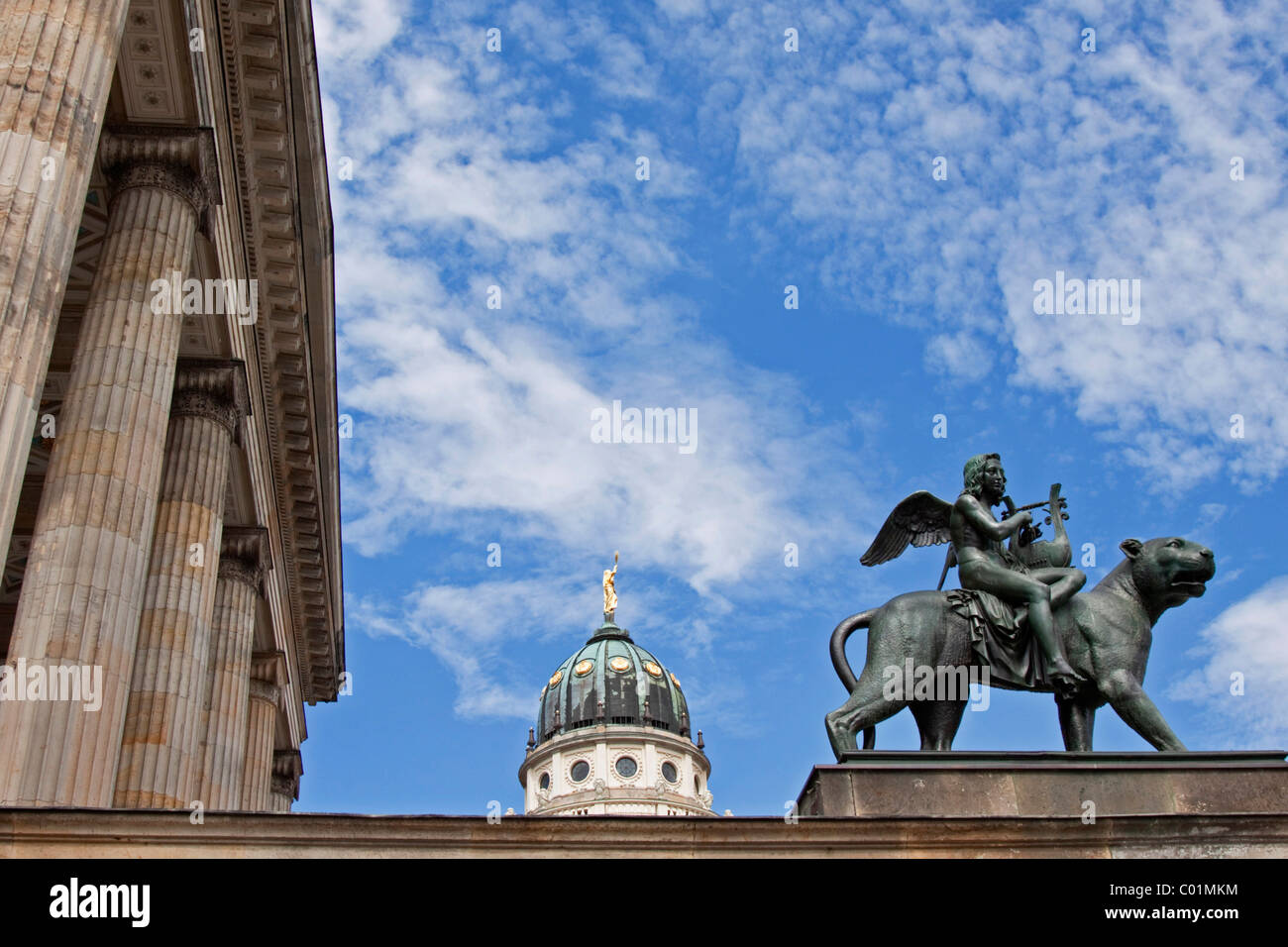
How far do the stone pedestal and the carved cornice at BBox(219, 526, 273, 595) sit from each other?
20.4 meters

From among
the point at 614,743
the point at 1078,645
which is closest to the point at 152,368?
the point at 1078,645

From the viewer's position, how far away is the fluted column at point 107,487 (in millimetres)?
17844

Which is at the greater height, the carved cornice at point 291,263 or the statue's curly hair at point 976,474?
the carved cornice at point 291,263

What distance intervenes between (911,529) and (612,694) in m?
116

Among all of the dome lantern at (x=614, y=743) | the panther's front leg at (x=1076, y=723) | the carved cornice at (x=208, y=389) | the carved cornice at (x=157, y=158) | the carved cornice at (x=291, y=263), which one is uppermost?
the dome lantern at (x=614, y=743)

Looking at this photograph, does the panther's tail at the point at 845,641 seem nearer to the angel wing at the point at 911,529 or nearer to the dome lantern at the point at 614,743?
the angel wing at the point at 911,529

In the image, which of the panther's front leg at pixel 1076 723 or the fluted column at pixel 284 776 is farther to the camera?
the fluted column at pixel 284 776

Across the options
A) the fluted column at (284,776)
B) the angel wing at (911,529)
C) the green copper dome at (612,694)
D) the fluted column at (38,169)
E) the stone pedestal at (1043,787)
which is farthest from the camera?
the green copper dome at (612,694)

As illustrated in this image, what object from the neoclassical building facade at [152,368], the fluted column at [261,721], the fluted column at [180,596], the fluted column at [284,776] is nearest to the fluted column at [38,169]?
the neoclassical building facade at [152,368]

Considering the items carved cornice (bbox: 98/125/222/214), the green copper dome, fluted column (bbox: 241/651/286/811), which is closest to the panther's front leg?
carved cornice (bbox: 98/125/222/214)

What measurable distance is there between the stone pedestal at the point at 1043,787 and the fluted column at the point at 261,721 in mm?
26205
